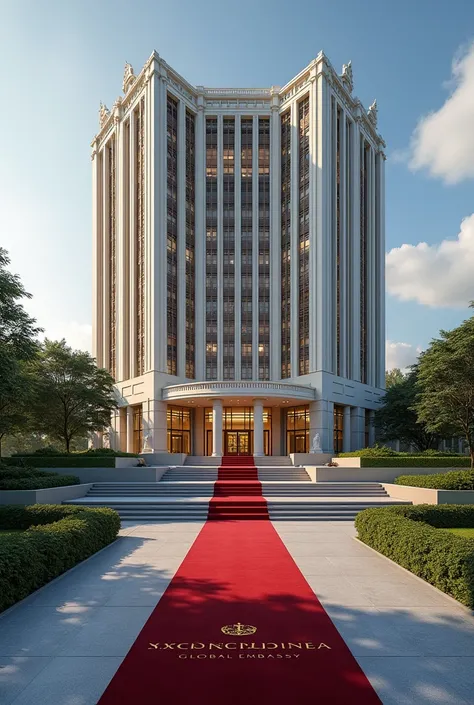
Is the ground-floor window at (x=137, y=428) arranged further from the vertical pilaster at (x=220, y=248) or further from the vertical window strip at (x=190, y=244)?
the vertical pilaster at (x=220, y=248)

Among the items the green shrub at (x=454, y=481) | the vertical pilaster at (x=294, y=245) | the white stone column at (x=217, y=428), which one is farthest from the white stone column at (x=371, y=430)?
the green shrub at (x=454, y=481)

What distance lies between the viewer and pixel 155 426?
158 ft

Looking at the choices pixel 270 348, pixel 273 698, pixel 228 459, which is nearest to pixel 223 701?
pixel 273 698

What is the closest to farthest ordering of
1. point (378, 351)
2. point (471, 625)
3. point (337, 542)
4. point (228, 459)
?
point (471, 625) → point (337, 542) → point (228, 459) → point (378, 351)

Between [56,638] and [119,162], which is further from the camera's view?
[119,162]

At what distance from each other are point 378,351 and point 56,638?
6103cm

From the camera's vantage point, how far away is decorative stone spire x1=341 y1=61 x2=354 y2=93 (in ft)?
193

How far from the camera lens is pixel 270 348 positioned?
54188 millimetres

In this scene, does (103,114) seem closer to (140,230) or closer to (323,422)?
(140,230)

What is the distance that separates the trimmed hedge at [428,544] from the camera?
29.1 ft

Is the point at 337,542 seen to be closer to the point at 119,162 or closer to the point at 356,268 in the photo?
the point at 356,268

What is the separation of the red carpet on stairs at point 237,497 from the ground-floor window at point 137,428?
76.9 feet

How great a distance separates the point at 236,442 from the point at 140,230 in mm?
26648

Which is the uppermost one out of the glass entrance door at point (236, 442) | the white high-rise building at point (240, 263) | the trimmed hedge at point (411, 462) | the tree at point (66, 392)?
the white high-rise building at point (240, 263)
